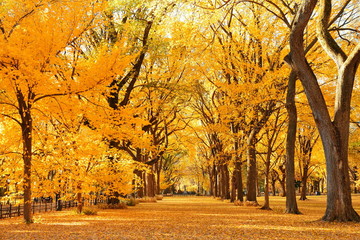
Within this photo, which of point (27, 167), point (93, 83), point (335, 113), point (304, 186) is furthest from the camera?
point (304, 186)

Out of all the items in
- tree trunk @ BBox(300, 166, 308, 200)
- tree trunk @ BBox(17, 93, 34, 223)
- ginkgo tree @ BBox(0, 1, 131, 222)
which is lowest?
tree trunk @ BBox(300, 166, 308, 200)

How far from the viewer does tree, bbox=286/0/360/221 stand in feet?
35.2

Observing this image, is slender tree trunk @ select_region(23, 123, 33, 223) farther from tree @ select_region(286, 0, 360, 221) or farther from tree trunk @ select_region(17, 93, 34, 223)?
tree @ select_region(286, 0, 360, 221)

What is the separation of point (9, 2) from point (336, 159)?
37.1 ft

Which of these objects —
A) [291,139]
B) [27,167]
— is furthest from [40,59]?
A: [291,139]

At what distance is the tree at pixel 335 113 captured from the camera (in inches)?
423

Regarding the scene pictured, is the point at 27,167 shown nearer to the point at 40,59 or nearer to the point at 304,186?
the point at 40,59

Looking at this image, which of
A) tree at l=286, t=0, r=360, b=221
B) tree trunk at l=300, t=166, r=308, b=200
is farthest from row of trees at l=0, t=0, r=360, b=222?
tree trunk at l=300, t=166, r=308, b=200

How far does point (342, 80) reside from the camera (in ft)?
36.2

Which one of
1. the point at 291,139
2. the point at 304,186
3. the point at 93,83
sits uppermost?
the point at 93,83

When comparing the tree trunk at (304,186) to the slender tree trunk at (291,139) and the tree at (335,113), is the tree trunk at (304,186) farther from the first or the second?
the tree at (335,113)

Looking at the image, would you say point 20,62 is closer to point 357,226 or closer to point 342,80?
point 342,80

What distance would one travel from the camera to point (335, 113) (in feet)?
36.6

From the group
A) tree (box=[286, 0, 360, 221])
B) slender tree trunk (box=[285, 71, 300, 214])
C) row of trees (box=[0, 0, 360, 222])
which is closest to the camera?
tree (box=[286, 0, 360, 221])
